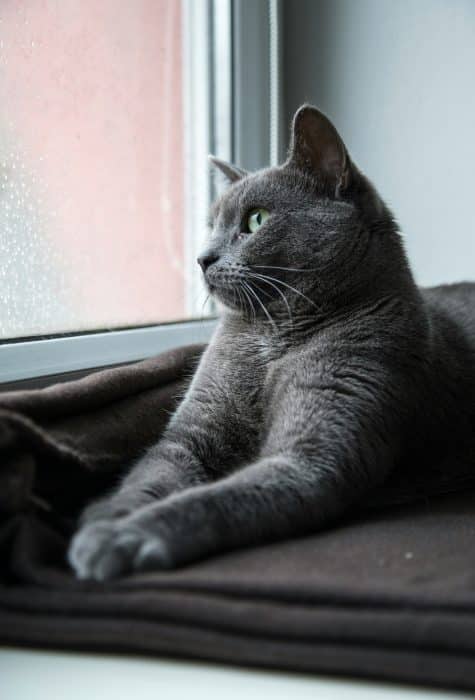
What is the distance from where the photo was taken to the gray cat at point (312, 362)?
3.17 feet

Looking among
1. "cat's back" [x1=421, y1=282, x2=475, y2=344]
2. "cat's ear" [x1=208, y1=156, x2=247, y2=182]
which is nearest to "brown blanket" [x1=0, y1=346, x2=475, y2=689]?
"cat's back" [x1=421, y1=282, x2=475, y2=344]

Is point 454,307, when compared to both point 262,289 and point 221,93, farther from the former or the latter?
point 221,93

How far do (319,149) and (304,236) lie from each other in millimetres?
142

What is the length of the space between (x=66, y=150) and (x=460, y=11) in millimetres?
976

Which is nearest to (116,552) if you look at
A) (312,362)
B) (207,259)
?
(312,362)

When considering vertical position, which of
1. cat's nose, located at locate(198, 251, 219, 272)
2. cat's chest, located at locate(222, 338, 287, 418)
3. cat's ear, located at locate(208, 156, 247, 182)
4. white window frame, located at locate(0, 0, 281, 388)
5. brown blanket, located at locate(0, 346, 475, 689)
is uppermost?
white window frame, located at locate(0, 0, 281, 388)

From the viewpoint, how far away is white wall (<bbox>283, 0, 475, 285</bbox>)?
183 cm

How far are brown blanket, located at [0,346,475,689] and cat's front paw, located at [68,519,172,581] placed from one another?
0.05 feet

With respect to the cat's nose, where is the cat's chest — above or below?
below

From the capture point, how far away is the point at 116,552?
760mm

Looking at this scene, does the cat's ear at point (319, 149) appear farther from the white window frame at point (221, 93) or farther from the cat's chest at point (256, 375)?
the white window frame at point (221, 93)

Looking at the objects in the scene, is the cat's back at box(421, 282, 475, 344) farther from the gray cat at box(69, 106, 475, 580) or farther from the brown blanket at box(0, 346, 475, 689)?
the brown blanket at box(0, 346, 475, 689)

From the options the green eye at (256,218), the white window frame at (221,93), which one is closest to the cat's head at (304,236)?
the green eye at (256,218)

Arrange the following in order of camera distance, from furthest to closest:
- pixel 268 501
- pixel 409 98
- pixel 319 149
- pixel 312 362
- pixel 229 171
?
pixel 409 98
pixel 229 171
pixel 319 149
pixel 312 362
pixel 268 501
